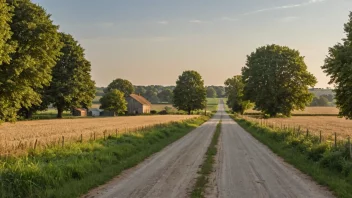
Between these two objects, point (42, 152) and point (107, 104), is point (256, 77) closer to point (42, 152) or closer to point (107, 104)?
point (107, 104)

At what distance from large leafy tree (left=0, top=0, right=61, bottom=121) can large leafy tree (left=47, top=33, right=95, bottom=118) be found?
2365 cm

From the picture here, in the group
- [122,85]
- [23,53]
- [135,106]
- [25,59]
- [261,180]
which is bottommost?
[261,180]

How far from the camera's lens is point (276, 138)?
1134 inches

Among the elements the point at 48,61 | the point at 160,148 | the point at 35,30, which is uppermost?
the point at 35,30

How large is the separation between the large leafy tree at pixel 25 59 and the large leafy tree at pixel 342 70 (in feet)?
87.1

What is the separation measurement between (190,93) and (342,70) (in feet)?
301

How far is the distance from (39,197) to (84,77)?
5963 centimetres

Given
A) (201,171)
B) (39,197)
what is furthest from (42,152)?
(201,171)

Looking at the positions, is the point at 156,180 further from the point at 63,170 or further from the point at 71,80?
the point at 71,80

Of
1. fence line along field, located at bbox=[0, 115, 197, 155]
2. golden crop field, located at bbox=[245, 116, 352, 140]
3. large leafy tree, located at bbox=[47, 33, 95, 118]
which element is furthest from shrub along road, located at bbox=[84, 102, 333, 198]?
large leafy tree, located at bbox=[47, 33, 95, 118]

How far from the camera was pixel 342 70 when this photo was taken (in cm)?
2261

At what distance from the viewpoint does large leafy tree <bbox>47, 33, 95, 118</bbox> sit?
61.3 m

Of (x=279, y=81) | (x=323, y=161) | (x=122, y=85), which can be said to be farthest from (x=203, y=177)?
(x=122, y=85)

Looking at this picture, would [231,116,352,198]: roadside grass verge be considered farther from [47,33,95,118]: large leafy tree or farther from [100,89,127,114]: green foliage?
[100,89,127,114]: green foliage
